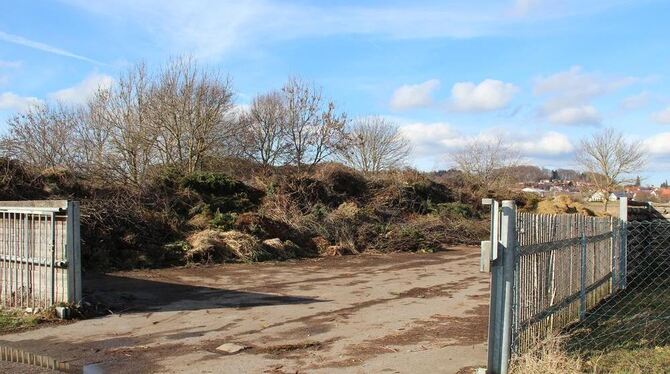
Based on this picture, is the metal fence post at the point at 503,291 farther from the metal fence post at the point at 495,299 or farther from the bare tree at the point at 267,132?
the bare tree at the point at 267,132

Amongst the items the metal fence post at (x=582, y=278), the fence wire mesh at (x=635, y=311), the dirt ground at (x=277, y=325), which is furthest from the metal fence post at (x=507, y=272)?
the metal fence post at (x=582, y=278)

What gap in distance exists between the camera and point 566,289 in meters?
8.05

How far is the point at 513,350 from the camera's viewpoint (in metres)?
5.77

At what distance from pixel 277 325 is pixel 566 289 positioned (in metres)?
4.34

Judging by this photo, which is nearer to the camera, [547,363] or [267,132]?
[547,363]

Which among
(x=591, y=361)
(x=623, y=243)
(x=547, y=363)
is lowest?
(x=591, y=361)

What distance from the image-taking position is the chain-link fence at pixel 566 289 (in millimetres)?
5613

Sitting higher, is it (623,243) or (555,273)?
(555,273)

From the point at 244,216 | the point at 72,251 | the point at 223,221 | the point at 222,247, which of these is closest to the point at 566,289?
the point at 72,251

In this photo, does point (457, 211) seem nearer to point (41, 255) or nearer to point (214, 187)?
point (214, 187)

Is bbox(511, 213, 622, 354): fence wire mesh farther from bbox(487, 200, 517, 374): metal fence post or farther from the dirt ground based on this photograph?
the dirt ground

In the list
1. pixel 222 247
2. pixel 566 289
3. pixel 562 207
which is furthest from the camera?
pixel 562 207

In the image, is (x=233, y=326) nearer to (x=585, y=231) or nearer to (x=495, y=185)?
(x=585, y=231)

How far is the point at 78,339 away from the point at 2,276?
3.41 metres
